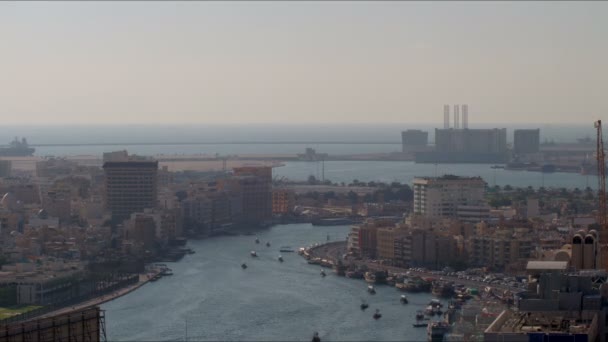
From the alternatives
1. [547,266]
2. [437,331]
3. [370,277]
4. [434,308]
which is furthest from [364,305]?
[547,266]

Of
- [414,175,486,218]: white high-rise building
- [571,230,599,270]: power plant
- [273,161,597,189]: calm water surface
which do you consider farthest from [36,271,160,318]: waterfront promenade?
[273,161,597,189]: calm water surface

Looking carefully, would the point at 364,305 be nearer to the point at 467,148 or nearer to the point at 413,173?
the point at 413,173

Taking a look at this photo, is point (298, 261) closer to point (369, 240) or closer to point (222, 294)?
point (369, 240)

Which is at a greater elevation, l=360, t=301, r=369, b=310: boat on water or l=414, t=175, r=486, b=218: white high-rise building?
l=414, t=175, r=486, b=218: white high-rise building

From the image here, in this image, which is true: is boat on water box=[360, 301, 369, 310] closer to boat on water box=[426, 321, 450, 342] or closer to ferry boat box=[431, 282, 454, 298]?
ferry boat box=[431, 282, 454, 298]

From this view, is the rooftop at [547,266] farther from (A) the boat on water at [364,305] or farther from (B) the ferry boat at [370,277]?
(B) the ferry boat at [370,277]

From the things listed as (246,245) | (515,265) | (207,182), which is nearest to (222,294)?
(515,265)
